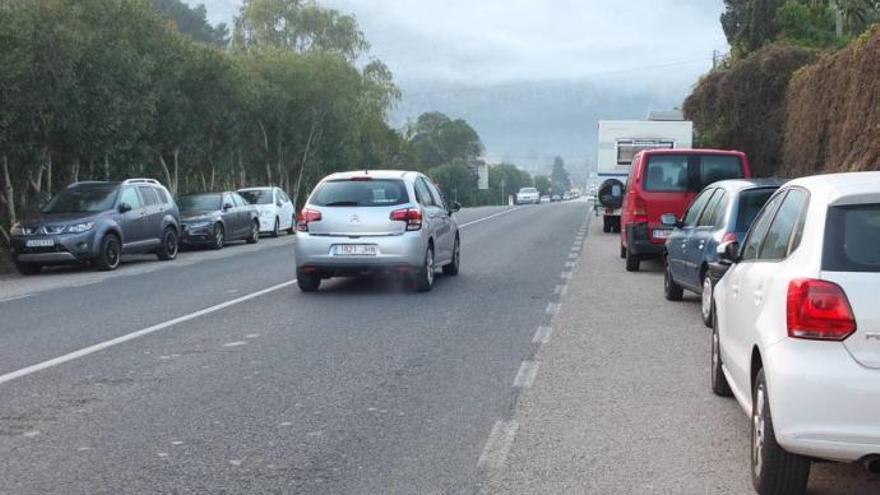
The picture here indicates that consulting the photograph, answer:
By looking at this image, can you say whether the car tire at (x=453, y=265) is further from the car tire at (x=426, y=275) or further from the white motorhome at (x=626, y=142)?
the white motorhome at (x=626, y=142)

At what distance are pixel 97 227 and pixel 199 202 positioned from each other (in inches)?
312

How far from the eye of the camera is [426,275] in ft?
45.8

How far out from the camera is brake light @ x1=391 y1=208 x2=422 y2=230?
13727 mm

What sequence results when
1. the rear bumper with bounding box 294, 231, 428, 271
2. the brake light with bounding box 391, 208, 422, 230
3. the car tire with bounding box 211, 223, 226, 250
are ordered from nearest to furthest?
the rear bumper with bounding box 294, 231, 428, 271
the brake light with bounding box 391, 208, 422, 230
the car tire with bounding box 211, 223, 226, 250

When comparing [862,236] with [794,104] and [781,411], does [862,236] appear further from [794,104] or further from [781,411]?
[794,104]

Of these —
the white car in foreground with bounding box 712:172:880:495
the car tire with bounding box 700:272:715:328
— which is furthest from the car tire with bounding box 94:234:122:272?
the white car in foreground with bounding box 712:172:880:495

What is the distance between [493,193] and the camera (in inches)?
6831

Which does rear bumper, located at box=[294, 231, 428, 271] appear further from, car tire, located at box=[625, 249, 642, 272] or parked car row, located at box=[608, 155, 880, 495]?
parked car row, located at box=[608, 155, 880, 495]

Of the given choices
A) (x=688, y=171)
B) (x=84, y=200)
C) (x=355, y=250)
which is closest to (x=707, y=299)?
(x=355, y=250)

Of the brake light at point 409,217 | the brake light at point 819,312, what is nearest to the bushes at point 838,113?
the brake light at point 409,217

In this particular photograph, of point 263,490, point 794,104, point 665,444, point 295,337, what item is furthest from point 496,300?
point 794,104

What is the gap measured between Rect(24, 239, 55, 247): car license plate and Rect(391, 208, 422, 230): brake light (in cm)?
810

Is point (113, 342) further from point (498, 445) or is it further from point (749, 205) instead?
point (749, 205)

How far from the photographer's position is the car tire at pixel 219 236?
86.0ft
